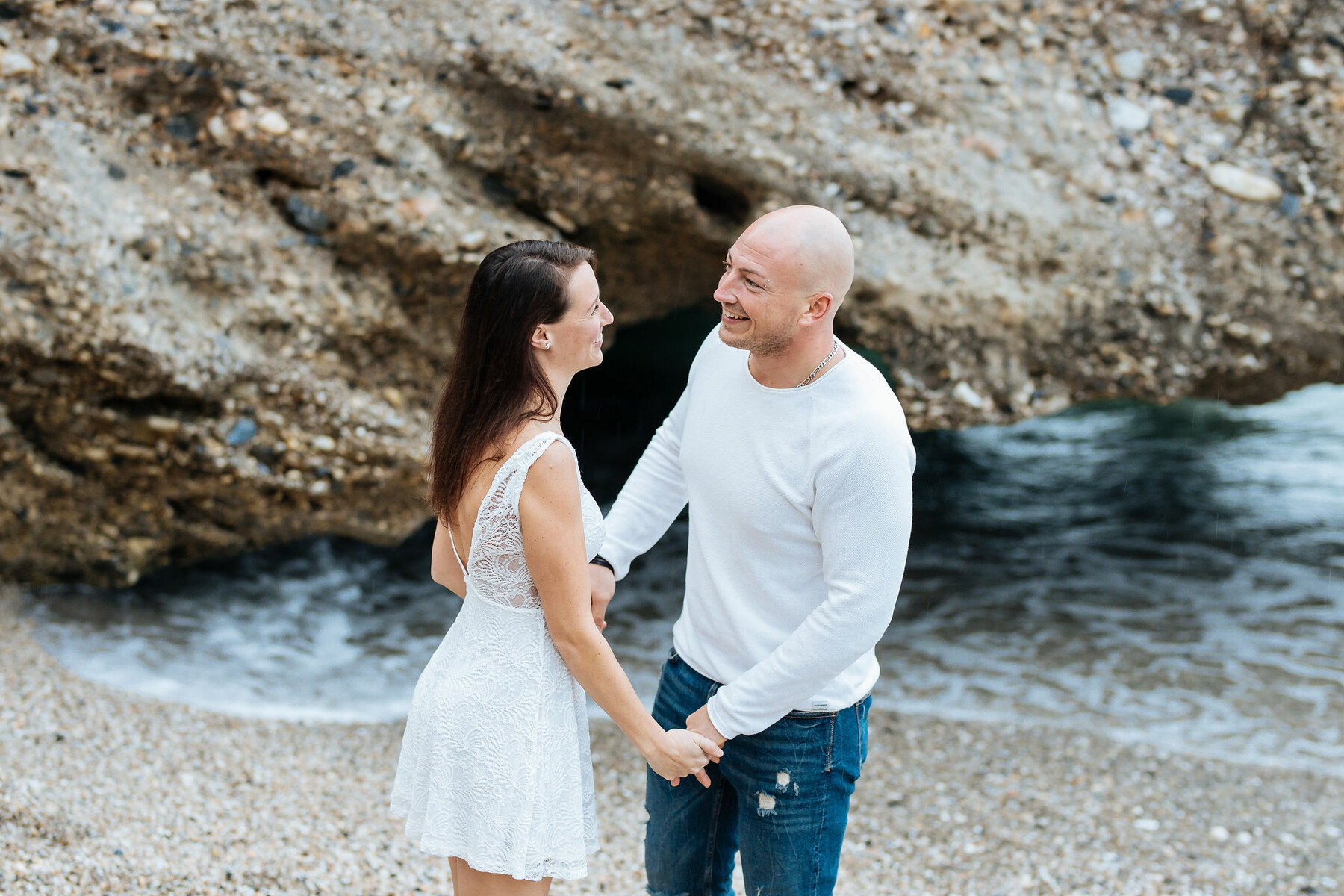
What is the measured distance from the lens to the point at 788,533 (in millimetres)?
2281

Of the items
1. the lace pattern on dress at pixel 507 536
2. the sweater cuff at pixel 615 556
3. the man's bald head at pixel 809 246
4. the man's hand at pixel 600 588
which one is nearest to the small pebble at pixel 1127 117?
the man's bald head at pixel 809 246

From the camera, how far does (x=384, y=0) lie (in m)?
4.84

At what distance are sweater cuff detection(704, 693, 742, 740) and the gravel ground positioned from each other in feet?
5.62

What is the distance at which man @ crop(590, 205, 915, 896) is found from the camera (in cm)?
213

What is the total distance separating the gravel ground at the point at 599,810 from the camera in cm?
343

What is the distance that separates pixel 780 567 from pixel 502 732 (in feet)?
2.21

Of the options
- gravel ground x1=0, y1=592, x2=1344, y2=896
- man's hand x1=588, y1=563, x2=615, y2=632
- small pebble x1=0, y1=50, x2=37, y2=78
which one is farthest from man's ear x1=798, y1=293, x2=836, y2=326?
small pebble x1=0, y1=50, x2=37, y2=78

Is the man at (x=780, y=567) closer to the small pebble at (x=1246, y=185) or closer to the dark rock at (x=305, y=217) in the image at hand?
the dark rock at (x=305, y=217)

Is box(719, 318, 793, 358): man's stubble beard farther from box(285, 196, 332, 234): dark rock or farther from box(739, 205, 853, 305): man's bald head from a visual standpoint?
box(285, 196, 332, 234): dark rock

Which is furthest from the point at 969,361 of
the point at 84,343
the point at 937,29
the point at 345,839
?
the point at 84,343

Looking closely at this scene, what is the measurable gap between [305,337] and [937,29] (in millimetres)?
3279

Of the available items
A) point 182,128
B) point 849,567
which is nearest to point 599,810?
point 849,567

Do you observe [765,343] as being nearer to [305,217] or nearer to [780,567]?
[780,567]

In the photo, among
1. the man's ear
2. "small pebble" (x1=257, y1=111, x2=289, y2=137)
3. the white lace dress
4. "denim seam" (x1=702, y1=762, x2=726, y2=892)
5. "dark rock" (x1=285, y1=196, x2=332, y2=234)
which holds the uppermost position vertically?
the man's ear
